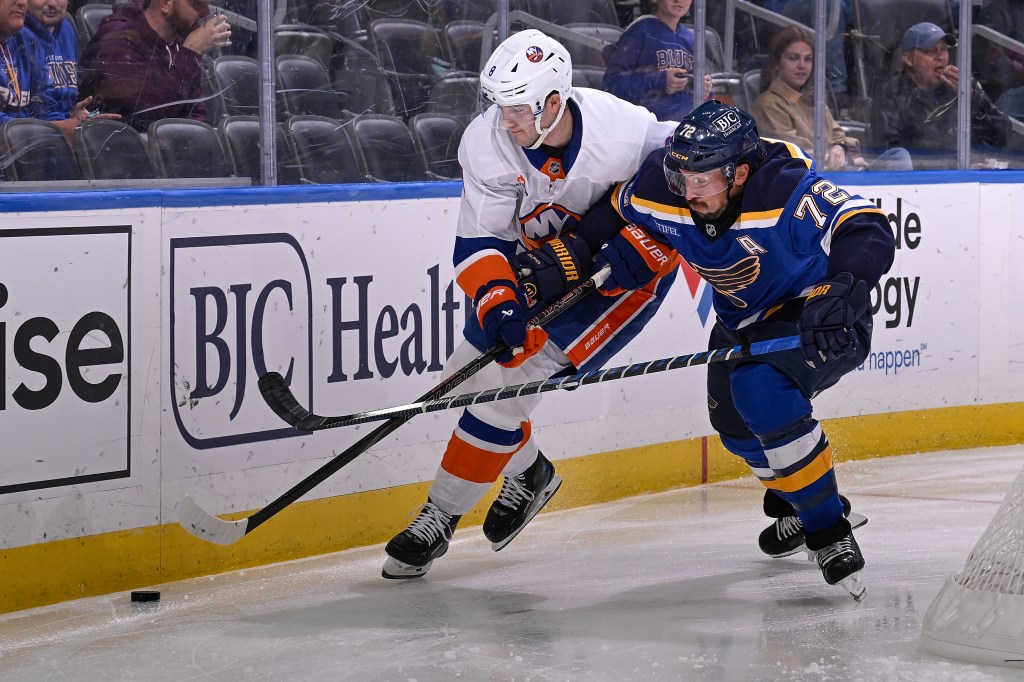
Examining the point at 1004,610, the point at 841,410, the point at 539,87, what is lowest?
the point at 841,410

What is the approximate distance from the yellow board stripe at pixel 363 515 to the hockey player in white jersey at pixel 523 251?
313mm

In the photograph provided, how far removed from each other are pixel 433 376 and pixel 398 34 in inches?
35.6

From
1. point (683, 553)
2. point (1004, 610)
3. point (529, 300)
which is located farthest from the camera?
point (683, 553)

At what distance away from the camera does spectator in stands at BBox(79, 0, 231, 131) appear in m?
3.27

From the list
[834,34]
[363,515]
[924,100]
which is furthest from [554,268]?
[924,100]

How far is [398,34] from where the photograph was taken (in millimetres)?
3930

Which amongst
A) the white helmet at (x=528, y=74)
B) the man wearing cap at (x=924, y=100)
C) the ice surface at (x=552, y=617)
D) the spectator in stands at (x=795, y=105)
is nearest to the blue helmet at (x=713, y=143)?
the white helmet at (x=528, y=74)

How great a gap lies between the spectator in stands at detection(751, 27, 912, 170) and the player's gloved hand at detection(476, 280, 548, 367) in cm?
192

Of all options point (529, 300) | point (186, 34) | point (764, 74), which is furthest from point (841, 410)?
point (186, 34)

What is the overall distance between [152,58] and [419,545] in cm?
125

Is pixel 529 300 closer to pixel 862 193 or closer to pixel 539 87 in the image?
pixel 539 87

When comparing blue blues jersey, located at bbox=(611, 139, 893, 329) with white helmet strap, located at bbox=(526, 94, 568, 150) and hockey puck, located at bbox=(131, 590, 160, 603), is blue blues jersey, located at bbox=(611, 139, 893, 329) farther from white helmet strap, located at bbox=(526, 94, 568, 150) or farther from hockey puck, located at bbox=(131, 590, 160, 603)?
hockey puck, located at bbox=(131, 590, 160, 603)

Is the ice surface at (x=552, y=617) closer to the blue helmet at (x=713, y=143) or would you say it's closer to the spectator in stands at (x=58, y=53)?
the blue helmet at (x=713, y=143)

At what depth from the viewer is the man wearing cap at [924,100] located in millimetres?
5184
